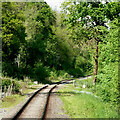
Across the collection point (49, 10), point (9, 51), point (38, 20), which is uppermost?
point (49, 10)

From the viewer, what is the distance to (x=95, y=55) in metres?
19.7

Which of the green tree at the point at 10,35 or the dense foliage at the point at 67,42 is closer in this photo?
the dense foliage at the point at 67,42

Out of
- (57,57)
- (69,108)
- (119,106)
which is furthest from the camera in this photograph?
(57,57)

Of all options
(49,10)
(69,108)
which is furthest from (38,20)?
(69,108)

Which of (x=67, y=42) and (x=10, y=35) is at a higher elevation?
(x=67, y=42)

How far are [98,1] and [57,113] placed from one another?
35.3 ft

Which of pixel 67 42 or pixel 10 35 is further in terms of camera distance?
pixel 67 42

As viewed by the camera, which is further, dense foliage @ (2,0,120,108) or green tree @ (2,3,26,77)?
green tree @ (2,3,26,77)

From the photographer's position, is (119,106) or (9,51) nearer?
(119,106)

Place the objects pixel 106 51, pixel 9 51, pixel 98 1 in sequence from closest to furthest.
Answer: pixel 106 51, pixel 98 1, pixel 9 51

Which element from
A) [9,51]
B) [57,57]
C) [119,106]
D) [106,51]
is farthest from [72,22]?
[57,57]

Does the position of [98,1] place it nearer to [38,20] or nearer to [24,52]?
[24,52]

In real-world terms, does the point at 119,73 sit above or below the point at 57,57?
below

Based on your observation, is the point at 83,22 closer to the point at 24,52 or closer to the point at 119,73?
the point at 119,73
